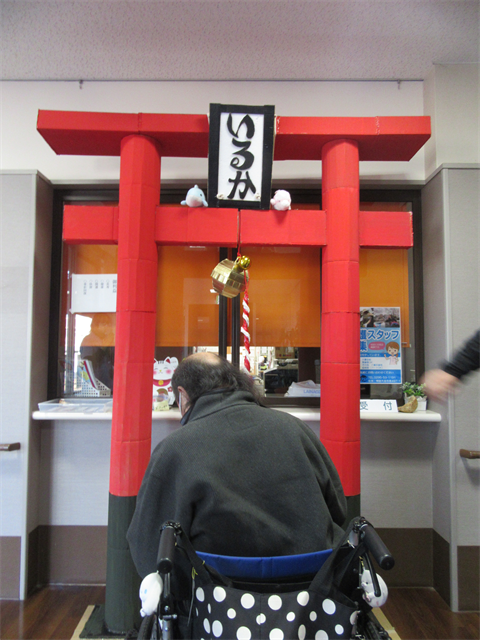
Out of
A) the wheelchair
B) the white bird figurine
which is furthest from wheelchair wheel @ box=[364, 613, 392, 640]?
the white bird figurine

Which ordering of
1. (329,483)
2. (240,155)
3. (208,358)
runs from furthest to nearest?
(240,155), (208,358), (329,483)

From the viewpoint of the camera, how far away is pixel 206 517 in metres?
1.14

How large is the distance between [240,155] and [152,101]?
3.78 feet

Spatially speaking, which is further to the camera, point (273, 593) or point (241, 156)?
A: point (241, 156)

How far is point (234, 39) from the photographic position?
2336mm

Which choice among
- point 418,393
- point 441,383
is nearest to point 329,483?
point 441,383

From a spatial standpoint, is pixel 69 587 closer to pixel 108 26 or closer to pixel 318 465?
pixel 318 465

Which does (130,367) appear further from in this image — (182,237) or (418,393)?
(418,393)

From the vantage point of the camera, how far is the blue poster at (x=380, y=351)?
2.51m

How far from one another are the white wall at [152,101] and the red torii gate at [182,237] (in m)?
0.72

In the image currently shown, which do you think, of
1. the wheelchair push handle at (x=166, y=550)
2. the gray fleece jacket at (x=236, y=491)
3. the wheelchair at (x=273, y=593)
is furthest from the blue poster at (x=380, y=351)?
the wheelchair push handle at (x=166, y=550)

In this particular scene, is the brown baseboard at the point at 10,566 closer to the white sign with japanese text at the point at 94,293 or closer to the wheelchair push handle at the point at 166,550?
the white sign with japanese text at the point at 94,293

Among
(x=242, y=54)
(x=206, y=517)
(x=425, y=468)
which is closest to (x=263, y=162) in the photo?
(x=242, y=54)

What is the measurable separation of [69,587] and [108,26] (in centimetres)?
318
